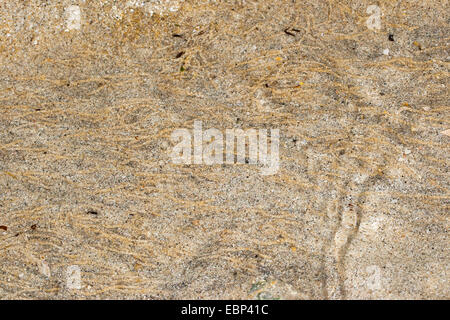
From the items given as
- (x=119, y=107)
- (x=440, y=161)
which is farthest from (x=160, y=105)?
(x=440, y=161)

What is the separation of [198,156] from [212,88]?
80 centimetres

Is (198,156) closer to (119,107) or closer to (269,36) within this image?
(119,107)

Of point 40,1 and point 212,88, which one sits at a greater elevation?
point 40,1

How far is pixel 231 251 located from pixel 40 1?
3.31 m

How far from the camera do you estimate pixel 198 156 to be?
12.3 feet

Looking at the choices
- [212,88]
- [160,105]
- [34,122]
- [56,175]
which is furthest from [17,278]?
[212,88]

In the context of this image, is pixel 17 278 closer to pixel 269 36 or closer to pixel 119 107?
pixel 119 107

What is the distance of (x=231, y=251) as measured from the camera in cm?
324

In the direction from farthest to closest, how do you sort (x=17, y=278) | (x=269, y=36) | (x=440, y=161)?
1. (x=269, y=36)
2. (x=440, y=161)
3. (x=17, y=278)
